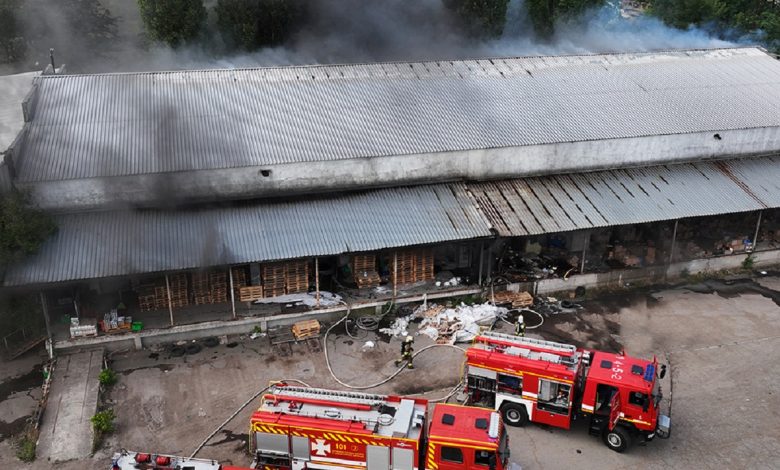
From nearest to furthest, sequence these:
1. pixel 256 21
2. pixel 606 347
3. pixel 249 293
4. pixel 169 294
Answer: pixel 169 294 → pixel 606 347 → pixel 249 293 → pixel 256 21

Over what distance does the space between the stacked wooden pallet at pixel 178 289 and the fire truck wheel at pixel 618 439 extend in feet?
47.5

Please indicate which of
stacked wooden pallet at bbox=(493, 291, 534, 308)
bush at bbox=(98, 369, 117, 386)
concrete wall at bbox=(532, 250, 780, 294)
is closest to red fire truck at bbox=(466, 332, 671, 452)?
stacked wooden pallet at bbox=(493, 291, 534, 308)

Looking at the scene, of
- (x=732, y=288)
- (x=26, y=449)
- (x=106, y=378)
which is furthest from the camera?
(x=732, y=288)

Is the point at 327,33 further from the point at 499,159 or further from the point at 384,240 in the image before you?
the point at 384,240

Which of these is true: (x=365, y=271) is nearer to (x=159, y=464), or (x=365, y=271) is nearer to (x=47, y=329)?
(x=47, y=329)

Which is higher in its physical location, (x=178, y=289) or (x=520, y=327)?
(x=178, y=289)

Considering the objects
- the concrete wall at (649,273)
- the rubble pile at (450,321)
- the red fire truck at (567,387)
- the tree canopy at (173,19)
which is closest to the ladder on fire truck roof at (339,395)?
the red fire truck at (567,387)

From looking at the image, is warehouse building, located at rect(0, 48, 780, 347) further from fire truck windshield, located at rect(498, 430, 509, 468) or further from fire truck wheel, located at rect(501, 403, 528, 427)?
fire truck windshield, located at rect(498, 430, 509, 468)

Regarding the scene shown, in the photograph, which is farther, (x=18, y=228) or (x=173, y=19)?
(x=173, y=19)

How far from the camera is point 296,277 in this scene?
83.1 feet

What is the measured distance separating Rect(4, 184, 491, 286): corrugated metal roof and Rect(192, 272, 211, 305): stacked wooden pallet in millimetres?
1419

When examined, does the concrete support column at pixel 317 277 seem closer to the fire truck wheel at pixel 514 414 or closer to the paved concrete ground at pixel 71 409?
the paved concrete ground at pixel 71 409

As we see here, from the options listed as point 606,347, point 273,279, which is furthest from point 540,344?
point 273,279

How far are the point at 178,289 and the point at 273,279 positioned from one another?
3.26 meters
